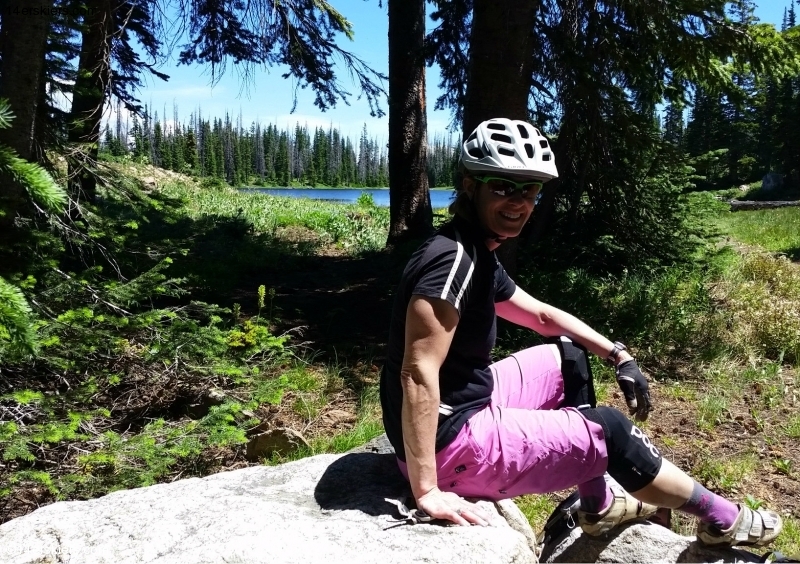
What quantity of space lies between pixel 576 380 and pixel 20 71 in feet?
14.1

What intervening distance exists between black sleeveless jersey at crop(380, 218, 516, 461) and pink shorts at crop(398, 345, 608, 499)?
8cm

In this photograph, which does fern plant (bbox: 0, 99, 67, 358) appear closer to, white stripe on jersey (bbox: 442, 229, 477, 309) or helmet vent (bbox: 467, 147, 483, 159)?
white stripe on jersey (bbox: 442, 229, 477, 309)

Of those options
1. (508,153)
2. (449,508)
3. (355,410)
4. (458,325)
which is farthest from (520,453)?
(355,410)

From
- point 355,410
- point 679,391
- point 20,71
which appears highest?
point 20,71

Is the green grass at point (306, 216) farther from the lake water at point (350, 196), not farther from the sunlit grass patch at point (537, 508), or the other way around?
the sunlit grass patch at point (537, 508)

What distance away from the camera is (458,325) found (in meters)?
2.54

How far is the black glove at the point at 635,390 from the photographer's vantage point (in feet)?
9.09

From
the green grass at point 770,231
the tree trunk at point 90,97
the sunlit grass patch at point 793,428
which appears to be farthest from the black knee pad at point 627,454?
the green grass at point 770,231

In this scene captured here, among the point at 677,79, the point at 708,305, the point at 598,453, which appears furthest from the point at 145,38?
the point at 598,453

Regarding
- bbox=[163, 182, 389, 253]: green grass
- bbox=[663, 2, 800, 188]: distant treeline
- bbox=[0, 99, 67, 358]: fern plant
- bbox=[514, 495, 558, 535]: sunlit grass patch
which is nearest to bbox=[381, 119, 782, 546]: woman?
bbox=[514, 495, 558, 535]: sunlit grass patch

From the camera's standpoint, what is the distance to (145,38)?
10.0 meters

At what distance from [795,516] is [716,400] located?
1467 millimetres

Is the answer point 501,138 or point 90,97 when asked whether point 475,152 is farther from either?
point 90,97

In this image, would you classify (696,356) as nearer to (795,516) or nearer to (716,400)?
(716,400)
